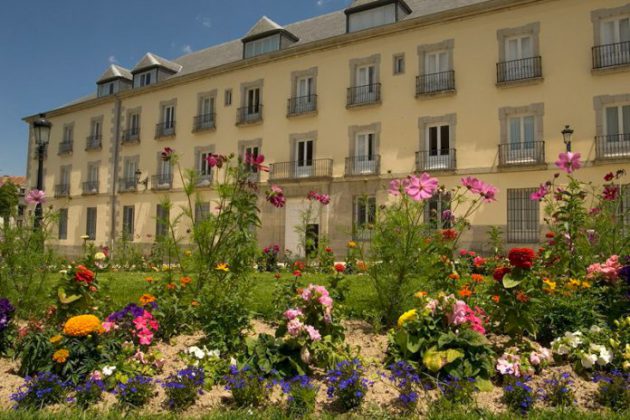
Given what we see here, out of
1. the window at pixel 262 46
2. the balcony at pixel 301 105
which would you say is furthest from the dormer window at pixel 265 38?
the balcony at pixel 301 105

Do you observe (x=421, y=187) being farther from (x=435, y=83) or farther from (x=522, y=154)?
(x=435, y=83)

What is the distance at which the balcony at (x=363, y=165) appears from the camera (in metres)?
16.9

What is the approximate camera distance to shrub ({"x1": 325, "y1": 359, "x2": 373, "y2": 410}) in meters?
3.10

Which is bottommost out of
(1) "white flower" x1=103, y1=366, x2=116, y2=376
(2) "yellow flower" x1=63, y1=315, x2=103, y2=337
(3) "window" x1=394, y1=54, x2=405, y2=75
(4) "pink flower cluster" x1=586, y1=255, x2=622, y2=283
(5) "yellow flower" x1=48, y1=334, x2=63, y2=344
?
(1) "white flower" x1=103, y1=366, x2=116, y2=376

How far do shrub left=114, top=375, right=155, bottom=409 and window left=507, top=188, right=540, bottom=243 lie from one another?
43.4ft

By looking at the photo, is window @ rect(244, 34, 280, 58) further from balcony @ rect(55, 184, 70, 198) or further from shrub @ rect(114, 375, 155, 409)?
shrub @ rect(114, 375, 155, 409)

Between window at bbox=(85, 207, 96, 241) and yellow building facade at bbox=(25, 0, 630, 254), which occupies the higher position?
yellow building facade at bbox=(25, 0, 630, 254)

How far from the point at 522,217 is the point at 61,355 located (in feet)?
45.2

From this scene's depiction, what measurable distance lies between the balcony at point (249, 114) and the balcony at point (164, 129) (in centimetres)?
397

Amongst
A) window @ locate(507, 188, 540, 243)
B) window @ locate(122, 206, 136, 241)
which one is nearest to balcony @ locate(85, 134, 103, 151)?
window @ locate(122, 206, 136, 241)

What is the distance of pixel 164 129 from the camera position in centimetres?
2278

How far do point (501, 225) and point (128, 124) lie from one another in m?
18.5

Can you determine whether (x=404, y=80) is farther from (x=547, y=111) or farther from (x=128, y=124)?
(x=128, y=124)

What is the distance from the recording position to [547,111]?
14.3 meters
